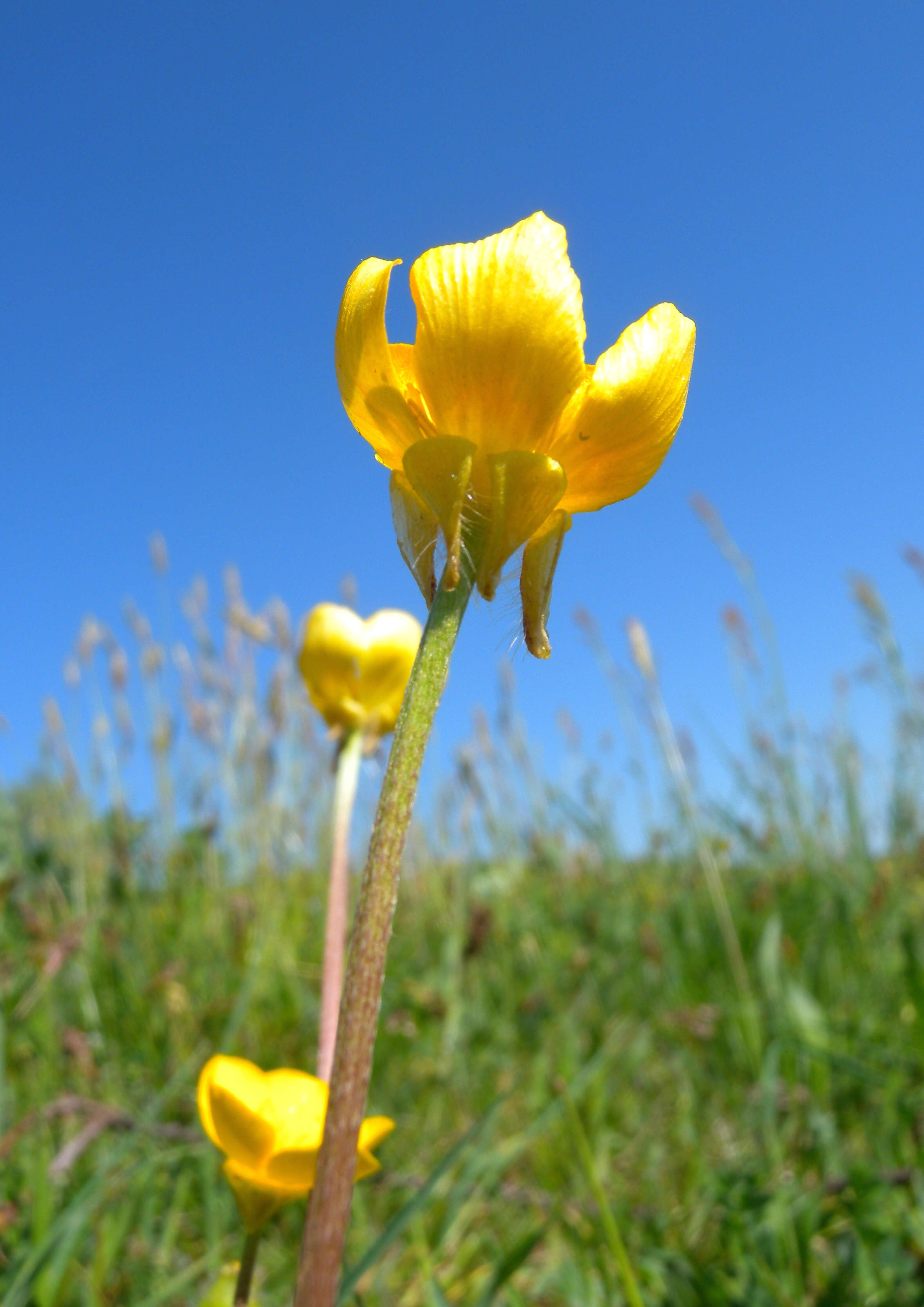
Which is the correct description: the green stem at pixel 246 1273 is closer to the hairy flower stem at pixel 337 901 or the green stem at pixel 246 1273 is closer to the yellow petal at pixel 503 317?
the hairy flower stem at pixel 337 901

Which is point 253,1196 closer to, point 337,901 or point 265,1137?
point 265,1137

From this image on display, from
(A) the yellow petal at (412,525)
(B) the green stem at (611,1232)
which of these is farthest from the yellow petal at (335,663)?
(B) the green stem at (611,1232)

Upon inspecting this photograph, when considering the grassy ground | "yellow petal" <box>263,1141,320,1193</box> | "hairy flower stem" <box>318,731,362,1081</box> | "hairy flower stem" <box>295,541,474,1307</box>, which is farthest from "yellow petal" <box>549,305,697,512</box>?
the grassy ground

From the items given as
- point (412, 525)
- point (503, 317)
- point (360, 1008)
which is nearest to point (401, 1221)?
point (360, 1008)

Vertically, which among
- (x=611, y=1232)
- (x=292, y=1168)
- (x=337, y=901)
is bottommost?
(x=611, y=1232)

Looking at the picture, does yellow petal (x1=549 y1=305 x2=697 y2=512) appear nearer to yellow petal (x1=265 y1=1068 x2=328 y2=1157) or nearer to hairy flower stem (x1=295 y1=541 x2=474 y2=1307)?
hairy flower stem (x1=295 y1=541 x2=474 y2=1307)

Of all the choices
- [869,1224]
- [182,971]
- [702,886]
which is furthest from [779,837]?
[869,1224]
